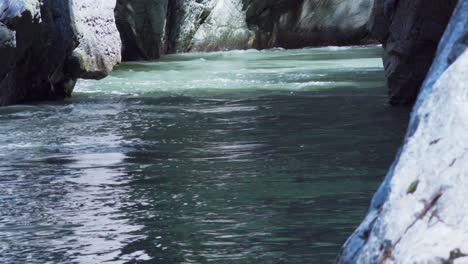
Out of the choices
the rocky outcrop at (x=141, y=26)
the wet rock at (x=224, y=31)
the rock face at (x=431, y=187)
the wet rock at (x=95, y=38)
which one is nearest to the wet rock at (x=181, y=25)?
the wet rock at (x=224, y=31)

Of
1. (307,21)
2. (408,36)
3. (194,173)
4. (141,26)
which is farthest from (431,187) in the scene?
(307,21)

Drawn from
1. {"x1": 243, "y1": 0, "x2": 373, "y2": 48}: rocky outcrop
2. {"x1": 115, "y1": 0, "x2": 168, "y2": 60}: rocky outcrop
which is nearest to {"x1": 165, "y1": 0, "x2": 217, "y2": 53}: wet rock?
{"x1": 243, "y1": 0, "x2": 373, "y2": 48}: rocky outcrop

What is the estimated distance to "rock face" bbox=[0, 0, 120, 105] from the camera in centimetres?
1277

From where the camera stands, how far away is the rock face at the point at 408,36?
36.2 feet

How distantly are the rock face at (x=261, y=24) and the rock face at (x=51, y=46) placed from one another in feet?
49.0

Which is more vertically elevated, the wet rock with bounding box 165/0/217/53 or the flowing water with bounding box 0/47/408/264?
the flowing water with bounding box 0/47/408/264

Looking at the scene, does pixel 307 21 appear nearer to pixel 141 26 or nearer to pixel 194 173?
pixel 141 26

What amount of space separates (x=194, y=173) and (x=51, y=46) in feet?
22.1

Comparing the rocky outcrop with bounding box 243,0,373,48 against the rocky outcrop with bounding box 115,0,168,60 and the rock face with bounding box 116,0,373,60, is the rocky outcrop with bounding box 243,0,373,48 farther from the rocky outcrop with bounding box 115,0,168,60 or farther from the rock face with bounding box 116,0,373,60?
the rocky outcrop with bounding box 115,0,168,60

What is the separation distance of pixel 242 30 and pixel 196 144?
23.7 metres

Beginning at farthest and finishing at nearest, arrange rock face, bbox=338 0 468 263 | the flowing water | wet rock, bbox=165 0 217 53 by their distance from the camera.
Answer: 1. wet rock, bbox=165 0 217 53
2. the flowing water
3. rock face, bbox=338 0 468 263

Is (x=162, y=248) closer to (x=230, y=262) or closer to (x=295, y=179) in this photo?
(x=230, y=262)

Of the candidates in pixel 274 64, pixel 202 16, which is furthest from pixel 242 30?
pixel 274 64

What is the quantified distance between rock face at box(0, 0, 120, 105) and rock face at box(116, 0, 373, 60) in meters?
14.9
